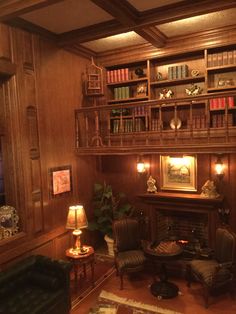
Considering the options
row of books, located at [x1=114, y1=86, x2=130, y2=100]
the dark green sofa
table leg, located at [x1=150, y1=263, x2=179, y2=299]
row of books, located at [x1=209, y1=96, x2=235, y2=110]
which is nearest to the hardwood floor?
table leg, located at [x1=150, y1=263, x2=179, y2=299]

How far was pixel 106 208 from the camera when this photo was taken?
5379 mm

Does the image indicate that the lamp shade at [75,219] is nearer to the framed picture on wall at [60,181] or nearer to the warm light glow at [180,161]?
the framed picture on wall at [60,181]

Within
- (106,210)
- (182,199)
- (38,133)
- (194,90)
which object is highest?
(194,90)

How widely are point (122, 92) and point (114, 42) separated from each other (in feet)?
3.08

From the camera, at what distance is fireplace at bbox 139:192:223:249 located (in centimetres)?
479

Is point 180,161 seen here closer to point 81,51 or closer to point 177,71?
point 177,71

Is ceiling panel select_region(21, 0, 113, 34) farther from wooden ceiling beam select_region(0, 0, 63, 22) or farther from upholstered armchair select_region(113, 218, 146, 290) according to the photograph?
upholstered armchair select_region(113, 218, 146, 290)

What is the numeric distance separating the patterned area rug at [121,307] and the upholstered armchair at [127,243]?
1.77ft

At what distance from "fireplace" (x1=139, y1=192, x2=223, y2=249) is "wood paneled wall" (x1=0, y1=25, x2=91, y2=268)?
1.53 m

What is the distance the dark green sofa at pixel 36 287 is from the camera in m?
3.31

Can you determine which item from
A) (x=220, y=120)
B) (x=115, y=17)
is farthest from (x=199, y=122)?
(x=115, y=17)

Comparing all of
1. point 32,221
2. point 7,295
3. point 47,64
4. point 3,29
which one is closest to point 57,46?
point 47,64

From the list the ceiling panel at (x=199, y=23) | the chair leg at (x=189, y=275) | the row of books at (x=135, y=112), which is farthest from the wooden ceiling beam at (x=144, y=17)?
the chair leg at (x=189, y=275)

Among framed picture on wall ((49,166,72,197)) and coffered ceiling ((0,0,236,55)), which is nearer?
coffered ceiling ((0,0,236,55))
